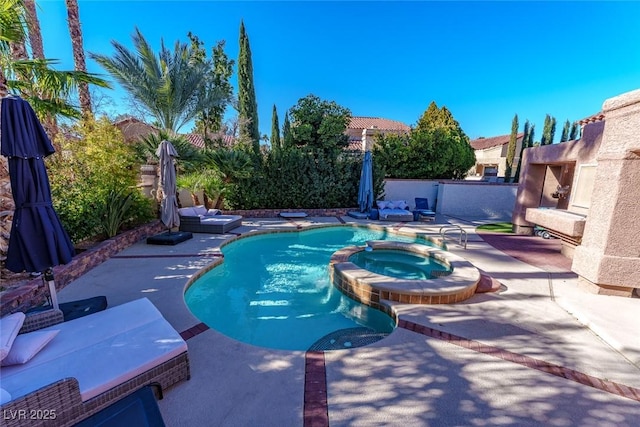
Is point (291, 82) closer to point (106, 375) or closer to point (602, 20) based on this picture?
point (602, 20)

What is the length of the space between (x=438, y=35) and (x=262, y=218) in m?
13.6

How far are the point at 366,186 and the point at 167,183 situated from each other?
9.11 m

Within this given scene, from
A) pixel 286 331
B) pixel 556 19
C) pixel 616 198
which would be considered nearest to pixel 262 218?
pixel 286 331

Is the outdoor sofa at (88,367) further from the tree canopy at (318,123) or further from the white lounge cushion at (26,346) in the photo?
the tree canopy at (318,123)

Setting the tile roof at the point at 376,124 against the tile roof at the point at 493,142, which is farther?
the tile roof at the point at 493,142

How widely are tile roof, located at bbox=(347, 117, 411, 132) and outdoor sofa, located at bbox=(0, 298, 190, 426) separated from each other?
95.6ft

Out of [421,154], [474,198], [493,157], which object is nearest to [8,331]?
[421,154]

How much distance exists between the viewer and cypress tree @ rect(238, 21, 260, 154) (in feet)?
54.4

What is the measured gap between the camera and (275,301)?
5.79 metres

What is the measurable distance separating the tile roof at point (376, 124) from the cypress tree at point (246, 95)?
15.1m

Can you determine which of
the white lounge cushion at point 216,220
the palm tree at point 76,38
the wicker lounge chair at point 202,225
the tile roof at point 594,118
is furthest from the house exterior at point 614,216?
the palm tree at point 76,38

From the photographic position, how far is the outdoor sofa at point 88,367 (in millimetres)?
1983

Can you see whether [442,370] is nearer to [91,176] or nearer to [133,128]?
[91,176]

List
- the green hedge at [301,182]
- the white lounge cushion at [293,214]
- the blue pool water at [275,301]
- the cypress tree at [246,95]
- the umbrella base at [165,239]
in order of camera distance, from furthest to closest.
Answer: the cypress tree at [246,95], the green hedge at [301,182], the white lounge cushion at [293,214], the umbrella base at [165,239], the blue pool water at [275,301]
